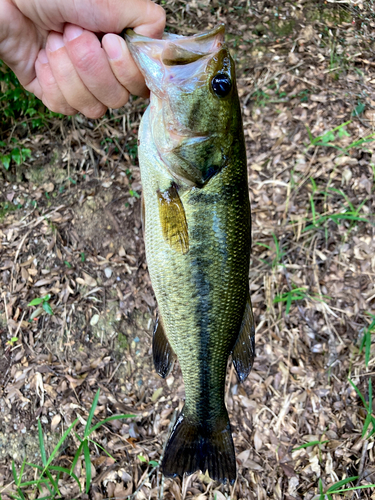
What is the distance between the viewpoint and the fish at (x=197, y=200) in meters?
1.56

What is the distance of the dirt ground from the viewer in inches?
117

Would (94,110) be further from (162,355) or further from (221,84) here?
(162,355)

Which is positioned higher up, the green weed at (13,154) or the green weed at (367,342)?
the green weed at (13,154)

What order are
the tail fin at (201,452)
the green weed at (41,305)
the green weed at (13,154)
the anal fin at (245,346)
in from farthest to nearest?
1. the green weed at (13,154)
2. the green weed at (41,305)
3. the tail fin at (201,452)
4. the anal fin at (245,346)

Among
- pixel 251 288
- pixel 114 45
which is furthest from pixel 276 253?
pixel 114 45

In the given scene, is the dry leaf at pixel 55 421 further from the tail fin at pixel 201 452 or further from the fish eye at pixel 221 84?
the fish eye at pixel 221 84

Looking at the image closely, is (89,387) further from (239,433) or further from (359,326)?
(359,326)

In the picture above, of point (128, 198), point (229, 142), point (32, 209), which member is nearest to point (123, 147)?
point (128, 198)

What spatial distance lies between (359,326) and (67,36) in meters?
3.44

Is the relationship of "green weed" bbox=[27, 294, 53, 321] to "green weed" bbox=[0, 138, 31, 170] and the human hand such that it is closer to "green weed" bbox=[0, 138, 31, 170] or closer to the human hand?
"green weed" bbox=[0, 138, 31, 170]

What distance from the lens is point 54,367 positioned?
126 inches

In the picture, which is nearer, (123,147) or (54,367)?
(54,367)

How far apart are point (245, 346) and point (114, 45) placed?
182 cm

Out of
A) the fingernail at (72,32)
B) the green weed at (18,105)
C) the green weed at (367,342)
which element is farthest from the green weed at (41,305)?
the green weed at (367,342)
